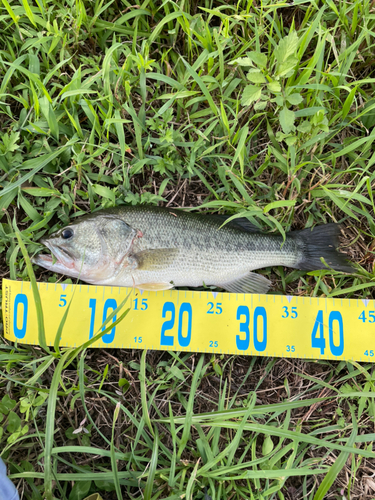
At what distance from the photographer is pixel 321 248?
3.19 m

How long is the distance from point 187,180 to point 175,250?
0.78 metres

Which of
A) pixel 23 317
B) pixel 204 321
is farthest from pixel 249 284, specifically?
pixel 23 317

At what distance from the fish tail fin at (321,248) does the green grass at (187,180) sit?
0.13 meters

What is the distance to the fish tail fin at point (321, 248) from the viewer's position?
317 centimetres

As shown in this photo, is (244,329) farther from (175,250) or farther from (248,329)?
(175,250)

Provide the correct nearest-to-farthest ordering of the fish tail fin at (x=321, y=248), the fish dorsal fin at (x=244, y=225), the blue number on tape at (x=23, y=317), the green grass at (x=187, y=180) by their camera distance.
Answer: the green grass at (x=187, y=180), the blue number on tape at (x=23, y=317), the fish tail fin at (x=321, y=248), the fish dorsal fin at (x=244, y=225)

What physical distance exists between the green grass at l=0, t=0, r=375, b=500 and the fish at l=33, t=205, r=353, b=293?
0.57 ft

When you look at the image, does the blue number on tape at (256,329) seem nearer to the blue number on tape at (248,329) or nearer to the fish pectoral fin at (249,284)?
the blue number on tape at (248,329)

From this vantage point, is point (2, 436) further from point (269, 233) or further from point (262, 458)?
point (269, 233)

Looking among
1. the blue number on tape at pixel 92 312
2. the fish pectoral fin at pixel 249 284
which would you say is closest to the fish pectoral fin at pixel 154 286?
the blue number on tape at pixel 92 312

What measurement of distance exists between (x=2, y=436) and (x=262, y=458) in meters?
2.14

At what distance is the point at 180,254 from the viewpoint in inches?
120

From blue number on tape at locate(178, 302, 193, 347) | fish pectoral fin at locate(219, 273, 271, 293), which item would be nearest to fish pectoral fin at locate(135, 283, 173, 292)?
blue number on tape at locate(178, 302, 193, 347)

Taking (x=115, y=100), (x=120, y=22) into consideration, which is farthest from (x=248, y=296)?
(x=120, y=22)
